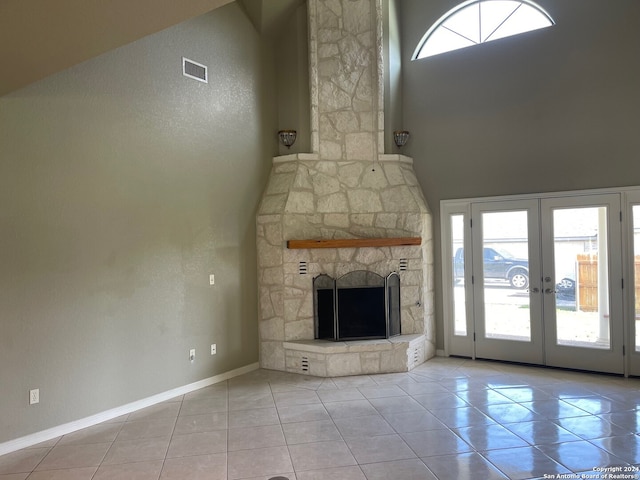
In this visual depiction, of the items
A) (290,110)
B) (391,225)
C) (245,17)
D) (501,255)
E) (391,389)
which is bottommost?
(391,389)

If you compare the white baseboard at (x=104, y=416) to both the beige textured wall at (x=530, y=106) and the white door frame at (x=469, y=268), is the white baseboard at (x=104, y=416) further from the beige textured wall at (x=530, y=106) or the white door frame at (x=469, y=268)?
the beige textured wall at (x=530, y=106)

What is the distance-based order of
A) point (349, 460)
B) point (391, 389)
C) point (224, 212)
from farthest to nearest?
point (224, 212), point (391, 389), point (349, 460)

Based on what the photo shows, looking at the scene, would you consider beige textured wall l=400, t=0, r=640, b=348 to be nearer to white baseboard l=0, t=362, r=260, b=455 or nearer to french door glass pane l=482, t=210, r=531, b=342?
french door glass pane l=482, t=210, r=531, b=342

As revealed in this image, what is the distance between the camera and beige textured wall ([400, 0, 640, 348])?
5035 millimetres

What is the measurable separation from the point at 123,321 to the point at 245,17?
152 inches

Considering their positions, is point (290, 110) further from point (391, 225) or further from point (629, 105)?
point (629, 105)

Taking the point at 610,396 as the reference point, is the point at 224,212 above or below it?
above

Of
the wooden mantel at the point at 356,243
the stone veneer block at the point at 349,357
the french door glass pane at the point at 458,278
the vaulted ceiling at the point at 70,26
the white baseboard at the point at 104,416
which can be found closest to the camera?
the vaulted ceiling at the point at 70,26

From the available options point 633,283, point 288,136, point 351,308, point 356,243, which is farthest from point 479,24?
point 351,308

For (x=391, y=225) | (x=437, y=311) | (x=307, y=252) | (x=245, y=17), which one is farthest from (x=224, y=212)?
(x=437, y=311)

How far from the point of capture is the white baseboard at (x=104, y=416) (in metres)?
3.60

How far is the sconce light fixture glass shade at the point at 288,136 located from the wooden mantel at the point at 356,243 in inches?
53.6

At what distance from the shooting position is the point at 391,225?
5.90 metres

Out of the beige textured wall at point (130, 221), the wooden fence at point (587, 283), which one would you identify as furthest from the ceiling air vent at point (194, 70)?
the wooden fence at point (587, 283)
